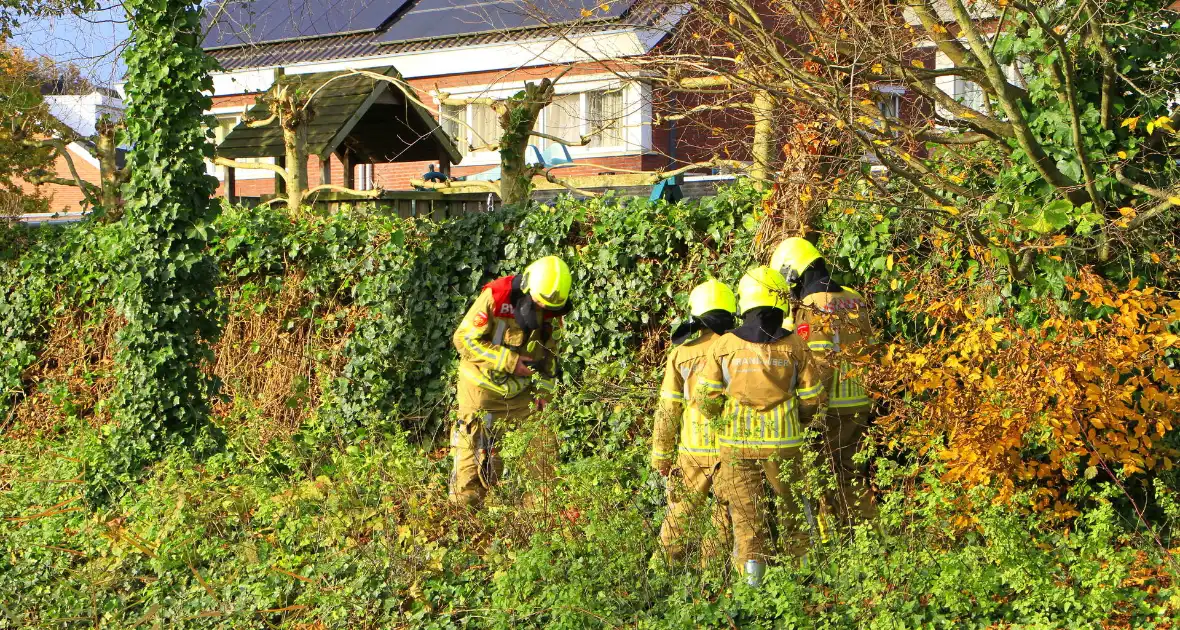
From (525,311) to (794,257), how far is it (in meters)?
1.97

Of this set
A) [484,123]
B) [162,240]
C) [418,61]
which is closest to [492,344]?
[162,240]

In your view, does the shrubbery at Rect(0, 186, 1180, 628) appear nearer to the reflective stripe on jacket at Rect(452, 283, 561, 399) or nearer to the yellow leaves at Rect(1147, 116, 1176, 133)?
the reflective stripe on jacket at Rect(452, 283, 561, 399)

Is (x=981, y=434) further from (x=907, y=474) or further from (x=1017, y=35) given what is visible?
(x=1017, y=35)

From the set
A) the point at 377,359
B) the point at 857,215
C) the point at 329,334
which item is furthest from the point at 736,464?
the point at 329,334

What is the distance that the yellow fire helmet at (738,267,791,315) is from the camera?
6.56 m

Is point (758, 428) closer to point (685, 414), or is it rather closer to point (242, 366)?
point (685, 414)

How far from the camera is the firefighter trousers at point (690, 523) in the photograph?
5.98m

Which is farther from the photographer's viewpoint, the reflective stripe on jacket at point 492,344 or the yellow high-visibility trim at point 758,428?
the reflective stripe on jacket at point 492,344

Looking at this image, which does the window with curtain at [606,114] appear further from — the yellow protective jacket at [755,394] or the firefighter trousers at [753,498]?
the firefighter trousers at [753,498]

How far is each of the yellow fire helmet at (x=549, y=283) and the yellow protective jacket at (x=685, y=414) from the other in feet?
5.16

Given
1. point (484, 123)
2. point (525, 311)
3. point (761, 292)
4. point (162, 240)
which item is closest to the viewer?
point (761, 292)

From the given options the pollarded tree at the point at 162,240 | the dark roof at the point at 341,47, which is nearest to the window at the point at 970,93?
the pollarded tree at the point at 162,240

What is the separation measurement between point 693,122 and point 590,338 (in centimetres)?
179

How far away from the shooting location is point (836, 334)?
701 centimetres
